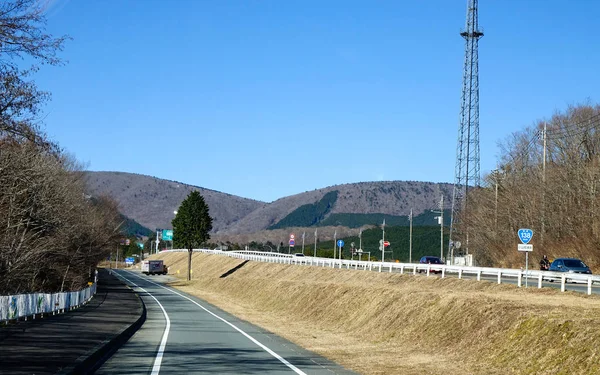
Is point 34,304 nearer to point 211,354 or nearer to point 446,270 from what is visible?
Result: point 211,354

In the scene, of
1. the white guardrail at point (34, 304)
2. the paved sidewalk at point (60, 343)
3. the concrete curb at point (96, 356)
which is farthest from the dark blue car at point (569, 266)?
the concrete curb at point (96, 356)

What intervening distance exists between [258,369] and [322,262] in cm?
5189

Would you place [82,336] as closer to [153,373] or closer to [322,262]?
[153,373]

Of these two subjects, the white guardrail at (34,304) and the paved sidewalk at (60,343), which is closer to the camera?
the paved sidewalk at (60,343)

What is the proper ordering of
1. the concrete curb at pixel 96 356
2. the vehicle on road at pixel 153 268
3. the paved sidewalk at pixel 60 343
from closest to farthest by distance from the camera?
the paved sidewalk at pixel 60 343
the concrete curb at pixel 96 356
the vehicle on road at pixel 153 268

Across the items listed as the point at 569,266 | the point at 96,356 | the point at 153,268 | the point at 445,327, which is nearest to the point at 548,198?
the point at 569,266

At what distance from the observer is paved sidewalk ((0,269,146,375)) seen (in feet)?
48.6

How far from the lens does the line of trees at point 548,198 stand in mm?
60031

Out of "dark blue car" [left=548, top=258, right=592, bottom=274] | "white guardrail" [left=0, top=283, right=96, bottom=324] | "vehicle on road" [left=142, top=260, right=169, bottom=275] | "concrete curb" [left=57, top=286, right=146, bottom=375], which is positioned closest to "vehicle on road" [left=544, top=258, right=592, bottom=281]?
"dark blue car" [left=548, top=258, right=592, bottom=274]

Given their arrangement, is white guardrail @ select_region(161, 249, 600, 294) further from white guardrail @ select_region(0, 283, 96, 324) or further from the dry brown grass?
white guardrail @ select_region(0, 283, 96, 324)

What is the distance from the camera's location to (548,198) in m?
66.2

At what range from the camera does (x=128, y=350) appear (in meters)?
20.5

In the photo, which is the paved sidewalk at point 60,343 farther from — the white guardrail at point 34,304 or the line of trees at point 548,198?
the line of trees at point 548,198

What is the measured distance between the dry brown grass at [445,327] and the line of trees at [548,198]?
22305 mm
